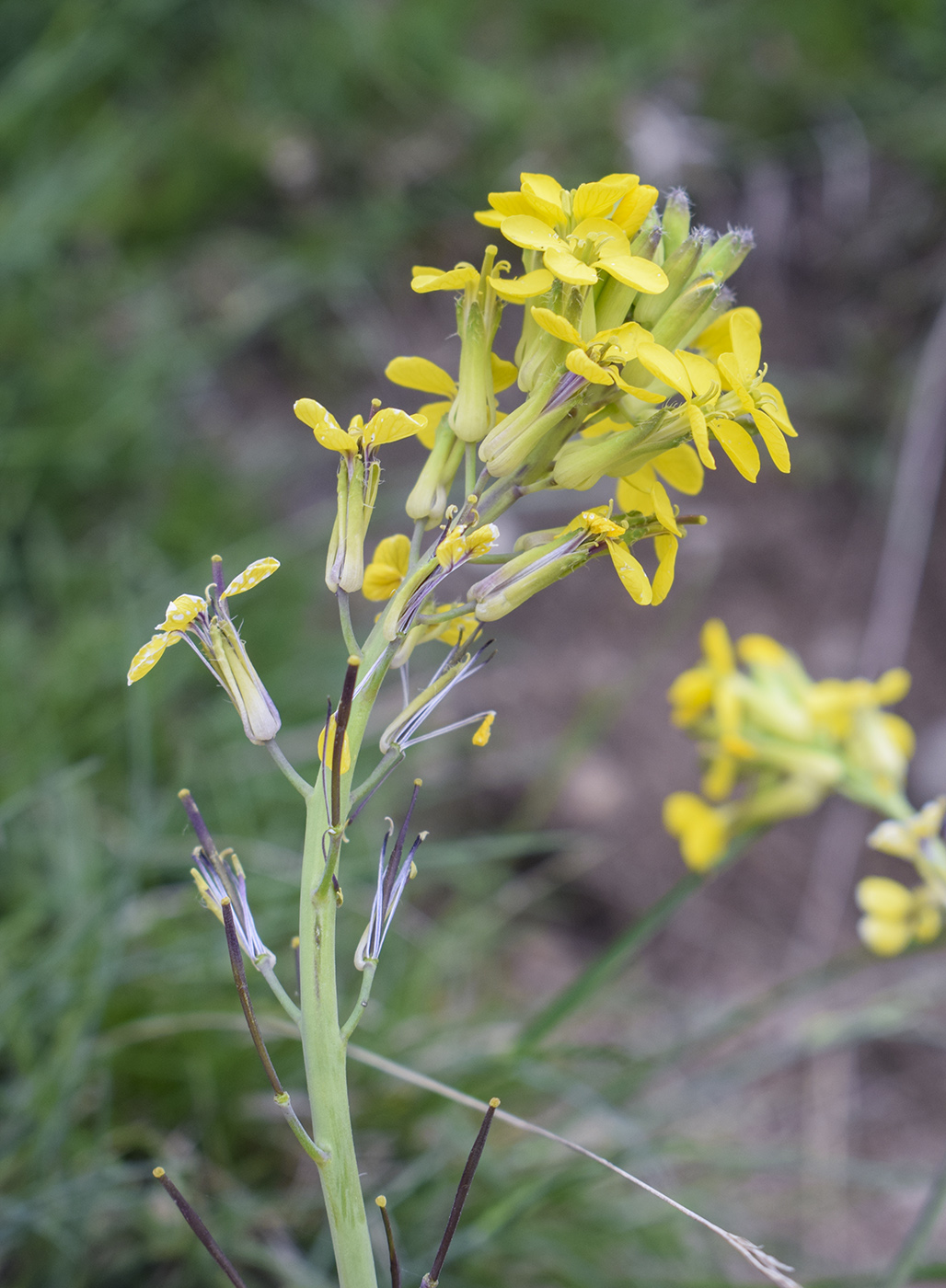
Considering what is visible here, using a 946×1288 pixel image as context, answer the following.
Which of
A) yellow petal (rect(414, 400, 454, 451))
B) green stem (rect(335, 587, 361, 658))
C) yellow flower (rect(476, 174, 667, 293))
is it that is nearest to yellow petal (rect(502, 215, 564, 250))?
yellow flower (rect(476, 174, 667, 293))

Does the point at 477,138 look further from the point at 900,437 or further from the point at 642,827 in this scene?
the point at 642,827

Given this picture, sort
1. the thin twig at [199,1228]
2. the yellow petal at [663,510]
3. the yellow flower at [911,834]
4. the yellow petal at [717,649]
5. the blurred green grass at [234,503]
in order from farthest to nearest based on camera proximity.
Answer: the blurred green grass at [234,503] < the yellow petal at [717,649] < the yellow flower at [911,834] < the yellow petal at [663,510] < the thin twig at [199,1228]

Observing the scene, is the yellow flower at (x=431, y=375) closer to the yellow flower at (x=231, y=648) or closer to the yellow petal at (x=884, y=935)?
the yellow flower at (x=231, y=648)

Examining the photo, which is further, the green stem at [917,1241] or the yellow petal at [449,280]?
the green stem at [917,1241]

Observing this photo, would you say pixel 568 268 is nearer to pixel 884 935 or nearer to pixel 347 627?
pixel 347 627

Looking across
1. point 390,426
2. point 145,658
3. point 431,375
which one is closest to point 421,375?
point 431,375

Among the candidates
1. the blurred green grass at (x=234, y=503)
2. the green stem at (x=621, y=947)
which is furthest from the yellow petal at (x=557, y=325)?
the blurred green grass at (x=234, y=503)

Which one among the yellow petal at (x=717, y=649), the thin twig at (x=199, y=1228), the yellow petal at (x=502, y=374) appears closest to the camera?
the thin twig at (x=199, y=1228)
